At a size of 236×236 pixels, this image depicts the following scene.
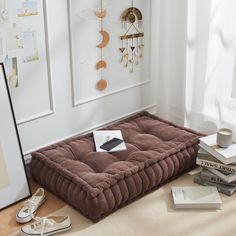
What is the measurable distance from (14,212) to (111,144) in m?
0.55

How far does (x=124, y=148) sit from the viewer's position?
6.75 ft

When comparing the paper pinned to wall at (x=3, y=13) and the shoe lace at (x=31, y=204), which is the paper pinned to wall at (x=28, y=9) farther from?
the shoe lace at (x=31, y=204)

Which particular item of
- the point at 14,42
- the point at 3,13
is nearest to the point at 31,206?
the point at 14,42

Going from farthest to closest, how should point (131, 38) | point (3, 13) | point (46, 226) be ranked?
point (131, 38), point (3, 13), point (46, 226)

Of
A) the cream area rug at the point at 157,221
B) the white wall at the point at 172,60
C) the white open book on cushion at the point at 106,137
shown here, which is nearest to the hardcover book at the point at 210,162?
the cream area rug at the point at 157,221

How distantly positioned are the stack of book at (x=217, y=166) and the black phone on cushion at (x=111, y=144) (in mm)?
384

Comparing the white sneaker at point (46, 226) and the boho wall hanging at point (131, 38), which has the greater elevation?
the boho wall hanging at point (131, 38)

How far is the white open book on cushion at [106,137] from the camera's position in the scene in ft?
6.77

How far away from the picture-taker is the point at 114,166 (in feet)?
6.19

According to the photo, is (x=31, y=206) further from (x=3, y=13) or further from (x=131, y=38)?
(x=131, y=38)

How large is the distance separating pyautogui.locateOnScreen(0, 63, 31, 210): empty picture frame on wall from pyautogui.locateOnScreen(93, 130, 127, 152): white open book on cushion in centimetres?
38

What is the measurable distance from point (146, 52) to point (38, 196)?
41.0 inches

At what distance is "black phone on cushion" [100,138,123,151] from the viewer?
207 centimetres

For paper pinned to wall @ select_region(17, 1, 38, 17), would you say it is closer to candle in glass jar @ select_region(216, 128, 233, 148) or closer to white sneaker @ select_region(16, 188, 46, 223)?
white sneaker @ select_region(16, 188, 46, 223)
